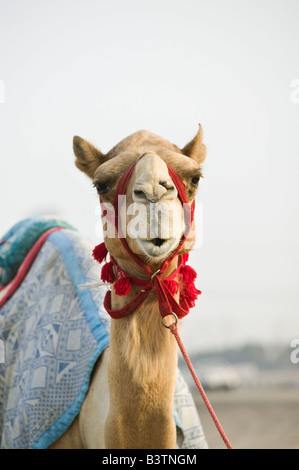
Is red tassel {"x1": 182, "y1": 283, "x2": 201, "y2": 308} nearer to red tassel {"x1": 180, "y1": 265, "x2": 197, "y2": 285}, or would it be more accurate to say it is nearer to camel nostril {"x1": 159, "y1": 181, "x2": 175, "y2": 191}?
red tassel {"x1": 180, "y1": 265, "x2": 197, "y2": 285}

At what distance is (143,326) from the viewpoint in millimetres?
2689

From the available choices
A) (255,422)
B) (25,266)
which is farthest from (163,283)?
(255,422)

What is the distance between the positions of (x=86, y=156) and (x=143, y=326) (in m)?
0.88

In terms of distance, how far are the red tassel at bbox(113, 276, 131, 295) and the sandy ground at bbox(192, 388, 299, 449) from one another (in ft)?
24.9

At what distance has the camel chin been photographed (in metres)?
2.43

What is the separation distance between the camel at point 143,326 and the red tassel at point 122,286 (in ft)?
0.16

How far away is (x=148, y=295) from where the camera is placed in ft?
8.88

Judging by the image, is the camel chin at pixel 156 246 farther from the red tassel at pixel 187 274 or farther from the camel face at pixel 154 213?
the red tassel at pixel 187 274

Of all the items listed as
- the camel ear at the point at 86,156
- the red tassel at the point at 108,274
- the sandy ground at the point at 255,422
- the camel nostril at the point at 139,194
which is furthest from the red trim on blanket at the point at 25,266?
the sandy ground at the point at 255,422

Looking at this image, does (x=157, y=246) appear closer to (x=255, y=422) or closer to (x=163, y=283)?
(x=163, y=283)

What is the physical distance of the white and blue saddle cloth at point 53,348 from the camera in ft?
10.9

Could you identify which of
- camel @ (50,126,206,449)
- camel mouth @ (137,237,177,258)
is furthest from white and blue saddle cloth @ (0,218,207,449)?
camel mouth @ (137,237,177,258)
